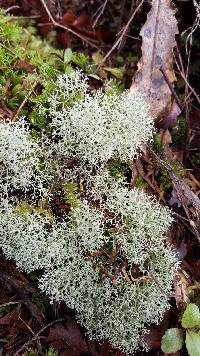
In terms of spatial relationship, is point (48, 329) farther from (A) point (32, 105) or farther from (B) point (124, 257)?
(A) point (32, 105)

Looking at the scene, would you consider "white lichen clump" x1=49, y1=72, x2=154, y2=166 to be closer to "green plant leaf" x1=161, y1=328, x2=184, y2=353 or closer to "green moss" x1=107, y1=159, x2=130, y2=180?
"green moss" x1=107, y1=159, x2=130, y2=180

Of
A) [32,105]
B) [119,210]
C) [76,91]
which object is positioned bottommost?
[119,210]

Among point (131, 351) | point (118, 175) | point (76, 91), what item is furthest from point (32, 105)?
point (131, 351)

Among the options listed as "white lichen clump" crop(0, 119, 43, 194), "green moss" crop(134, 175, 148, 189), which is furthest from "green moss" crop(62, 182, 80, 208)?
"green moss" crop(134, 175, 148, 189)

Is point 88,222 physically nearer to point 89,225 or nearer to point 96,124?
point 89,225

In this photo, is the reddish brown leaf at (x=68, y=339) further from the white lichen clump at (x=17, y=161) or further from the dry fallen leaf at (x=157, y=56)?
the dry fallen leaf at (x=157, y=56)

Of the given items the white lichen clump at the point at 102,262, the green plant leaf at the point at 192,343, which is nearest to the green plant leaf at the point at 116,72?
the white lichen clump at the point at 102,262
